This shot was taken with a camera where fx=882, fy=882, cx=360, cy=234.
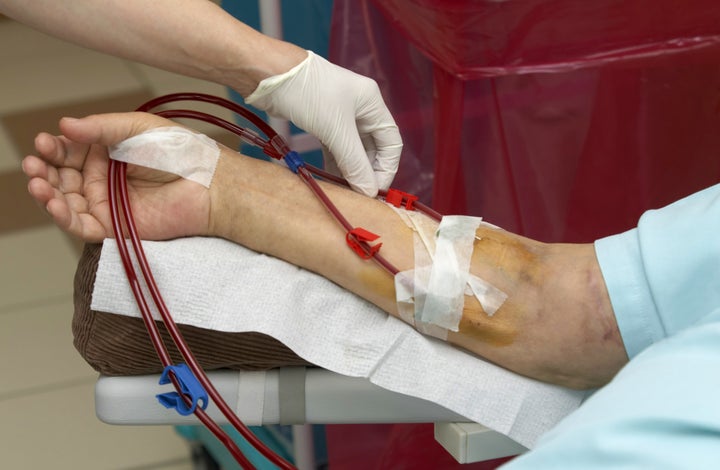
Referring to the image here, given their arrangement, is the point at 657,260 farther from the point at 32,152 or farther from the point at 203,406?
the point at 32,152

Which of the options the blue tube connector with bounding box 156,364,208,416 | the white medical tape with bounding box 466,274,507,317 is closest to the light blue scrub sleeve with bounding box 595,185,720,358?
the white medical tape with bounding box 466,274,507,317

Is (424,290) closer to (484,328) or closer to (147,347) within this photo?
(484,328)

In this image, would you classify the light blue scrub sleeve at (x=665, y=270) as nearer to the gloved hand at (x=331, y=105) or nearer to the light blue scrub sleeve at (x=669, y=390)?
the light blue scrub sleeve at (x=669, y=390)

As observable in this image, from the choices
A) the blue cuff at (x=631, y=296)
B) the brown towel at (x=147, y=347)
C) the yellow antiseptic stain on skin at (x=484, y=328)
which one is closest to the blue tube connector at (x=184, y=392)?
the brown towel at (x=147, y=347)

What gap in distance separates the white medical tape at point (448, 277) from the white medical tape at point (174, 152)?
287 millimetres

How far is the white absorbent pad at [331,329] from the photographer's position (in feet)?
3.14

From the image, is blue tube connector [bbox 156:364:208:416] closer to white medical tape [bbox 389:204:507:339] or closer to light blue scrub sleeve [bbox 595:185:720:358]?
white medical tape [bbox 389:204:507:339]

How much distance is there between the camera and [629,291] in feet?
3.15

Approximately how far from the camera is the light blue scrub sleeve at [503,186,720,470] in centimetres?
65

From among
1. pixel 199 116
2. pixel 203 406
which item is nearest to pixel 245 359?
pixel 203 406

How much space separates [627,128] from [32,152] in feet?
7.28

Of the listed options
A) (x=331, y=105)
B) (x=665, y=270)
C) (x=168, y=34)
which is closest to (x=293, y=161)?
(x=331, y=105)

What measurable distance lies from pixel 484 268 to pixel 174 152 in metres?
0.38

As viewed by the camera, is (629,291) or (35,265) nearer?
(629,291)
